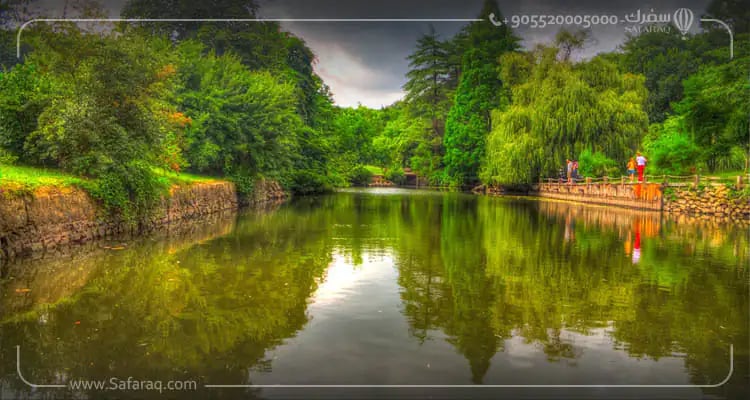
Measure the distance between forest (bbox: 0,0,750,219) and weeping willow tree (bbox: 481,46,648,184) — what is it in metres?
0.12

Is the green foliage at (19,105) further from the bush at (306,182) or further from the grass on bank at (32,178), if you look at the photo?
the bush at (306,182)

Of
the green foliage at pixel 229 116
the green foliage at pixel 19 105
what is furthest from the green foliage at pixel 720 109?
the green foliage at pixel 19 105

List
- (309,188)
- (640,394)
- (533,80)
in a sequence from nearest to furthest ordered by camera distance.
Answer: (640,394), (533,80), (309,188)

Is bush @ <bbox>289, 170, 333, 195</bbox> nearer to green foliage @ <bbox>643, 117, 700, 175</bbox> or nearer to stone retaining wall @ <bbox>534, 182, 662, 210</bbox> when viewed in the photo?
stone retaining wall @ <bbox>534, 182, 662, 210</bbox>

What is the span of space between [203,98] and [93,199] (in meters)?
14.5

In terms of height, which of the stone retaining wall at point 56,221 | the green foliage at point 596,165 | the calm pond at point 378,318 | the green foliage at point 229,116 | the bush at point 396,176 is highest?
the green foliage at point 229,116

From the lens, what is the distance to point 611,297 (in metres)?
9.38

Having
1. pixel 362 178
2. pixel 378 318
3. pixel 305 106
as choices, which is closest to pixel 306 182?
pixel 305 106

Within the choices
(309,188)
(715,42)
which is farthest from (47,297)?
(715,42)

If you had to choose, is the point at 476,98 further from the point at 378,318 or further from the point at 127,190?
the point at 378,318

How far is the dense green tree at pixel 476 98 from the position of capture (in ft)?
180

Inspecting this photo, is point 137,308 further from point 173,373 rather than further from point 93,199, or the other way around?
point 93,199

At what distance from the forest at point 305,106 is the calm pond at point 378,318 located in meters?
4.27

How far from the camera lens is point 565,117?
130 feet
